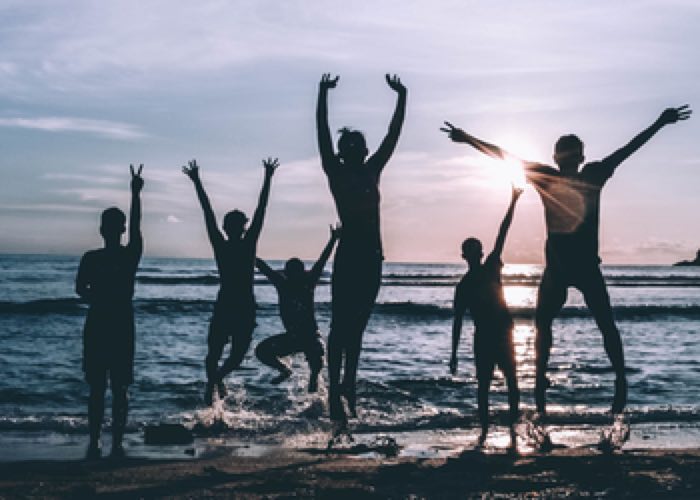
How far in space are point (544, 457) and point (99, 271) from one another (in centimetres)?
391

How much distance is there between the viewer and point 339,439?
27.5ft

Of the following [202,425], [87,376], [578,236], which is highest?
[578,236]

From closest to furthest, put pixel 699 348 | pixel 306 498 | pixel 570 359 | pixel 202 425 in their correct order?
pixel 306 498, pixel 202 425, pixel 570 359, pixel 699 348

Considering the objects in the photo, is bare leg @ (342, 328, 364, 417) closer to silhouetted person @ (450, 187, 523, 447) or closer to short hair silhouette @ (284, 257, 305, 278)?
silhouetted person @ (450, 187, 523, 447)

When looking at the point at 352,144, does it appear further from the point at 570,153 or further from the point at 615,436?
the point at 615,436

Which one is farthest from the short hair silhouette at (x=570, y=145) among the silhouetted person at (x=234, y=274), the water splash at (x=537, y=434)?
the silhouetted person at (x=234, y=274)

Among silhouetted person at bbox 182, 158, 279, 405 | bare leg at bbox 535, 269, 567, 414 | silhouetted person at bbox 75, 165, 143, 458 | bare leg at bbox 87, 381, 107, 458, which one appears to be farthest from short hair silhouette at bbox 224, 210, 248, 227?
bare leg at bbox 535, 269, 567, 414

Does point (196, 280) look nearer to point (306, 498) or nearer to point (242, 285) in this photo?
point (242, 285)

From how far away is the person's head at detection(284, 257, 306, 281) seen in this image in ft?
31.9

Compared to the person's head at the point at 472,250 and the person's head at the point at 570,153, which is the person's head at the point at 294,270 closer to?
the person's head at the point at 472,250

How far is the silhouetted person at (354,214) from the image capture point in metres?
6.42

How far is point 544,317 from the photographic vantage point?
7137mm

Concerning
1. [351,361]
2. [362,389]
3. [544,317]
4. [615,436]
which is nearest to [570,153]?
[544,317]

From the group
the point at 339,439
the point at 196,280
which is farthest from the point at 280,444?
the point at 196,280
